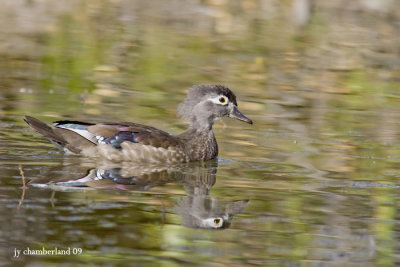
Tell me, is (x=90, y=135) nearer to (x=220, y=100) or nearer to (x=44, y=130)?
(x=44, y=130)

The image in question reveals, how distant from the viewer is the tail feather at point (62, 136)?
1085cm

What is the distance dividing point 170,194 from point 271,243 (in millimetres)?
1864

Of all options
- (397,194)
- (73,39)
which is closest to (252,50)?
(73,39)

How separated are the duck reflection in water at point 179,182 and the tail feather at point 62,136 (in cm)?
58

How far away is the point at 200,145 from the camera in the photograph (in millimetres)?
11492

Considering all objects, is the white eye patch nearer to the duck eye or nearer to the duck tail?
the duck tail

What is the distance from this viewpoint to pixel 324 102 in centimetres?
1506

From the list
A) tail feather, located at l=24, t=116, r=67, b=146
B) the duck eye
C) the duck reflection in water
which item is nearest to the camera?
the duck eye

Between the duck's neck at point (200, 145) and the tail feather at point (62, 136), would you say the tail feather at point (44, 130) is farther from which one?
the duck's neck at point (200, 145)

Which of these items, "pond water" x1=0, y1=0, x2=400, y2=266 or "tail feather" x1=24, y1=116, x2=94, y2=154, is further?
"tail feather" x1=24, y1=116, x2=94, y2=154

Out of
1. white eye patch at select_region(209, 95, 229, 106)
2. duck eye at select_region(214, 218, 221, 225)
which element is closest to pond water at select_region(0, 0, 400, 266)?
duck eye at select_region(214, 218, 221, 225)

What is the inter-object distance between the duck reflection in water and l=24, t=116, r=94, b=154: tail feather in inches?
23.0

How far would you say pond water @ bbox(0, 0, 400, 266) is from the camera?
749 centimetres

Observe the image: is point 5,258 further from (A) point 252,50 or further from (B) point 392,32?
(B) point 392,32
